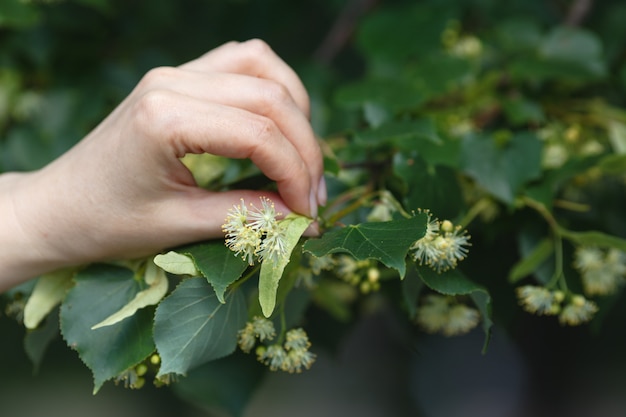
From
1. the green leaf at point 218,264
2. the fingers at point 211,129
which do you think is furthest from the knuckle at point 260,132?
the green leaf at point 218,264

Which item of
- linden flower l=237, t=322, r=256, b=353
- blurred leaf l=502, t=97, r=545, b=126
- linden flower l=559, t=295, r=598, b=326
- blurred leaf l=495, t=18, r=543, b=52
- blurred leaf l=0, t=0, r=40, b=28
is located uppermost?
blurred leaf l=0, t=0, r=40, b=28

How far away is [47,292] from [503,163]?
0.59 metres

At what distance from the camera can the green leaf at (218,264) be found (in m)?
0.55

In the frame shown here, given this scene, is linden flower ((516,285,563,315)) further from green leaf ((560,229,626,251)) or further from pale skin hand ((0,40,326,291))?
pale skin hand ((0,40,326,291))

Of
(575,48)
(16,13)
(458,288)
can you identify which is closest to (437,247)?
(458,288)

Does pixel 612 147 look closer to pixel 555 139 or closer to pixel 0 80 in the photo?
pixel 555 139

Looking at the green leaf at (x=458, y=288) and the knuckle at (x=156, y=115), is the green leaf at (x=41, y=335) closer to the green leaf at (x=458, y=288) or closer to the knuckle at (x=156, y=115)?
the knuckle at (x=156, y=115)

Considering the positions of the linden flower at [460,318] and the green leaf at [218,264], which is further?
the linden flower at [460,318]

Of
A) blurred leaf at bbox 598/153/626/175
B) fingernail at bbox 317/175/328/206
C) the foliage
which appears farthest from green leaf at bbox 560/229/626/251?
fingernail at bbox 317/175/328/206

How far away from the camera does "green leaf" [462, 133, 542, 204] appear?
851 mm

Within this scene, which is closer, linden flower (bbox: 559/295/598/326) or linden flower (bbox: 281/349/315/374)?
linden flower (bbox: 281/349/315/374)

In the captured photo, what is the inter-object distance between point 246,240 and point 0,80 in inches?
36.5

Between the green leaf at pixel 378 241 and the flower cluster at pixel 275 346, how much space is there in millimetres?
118

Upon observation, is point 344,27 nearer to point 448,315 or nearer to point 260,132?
point 448,315
